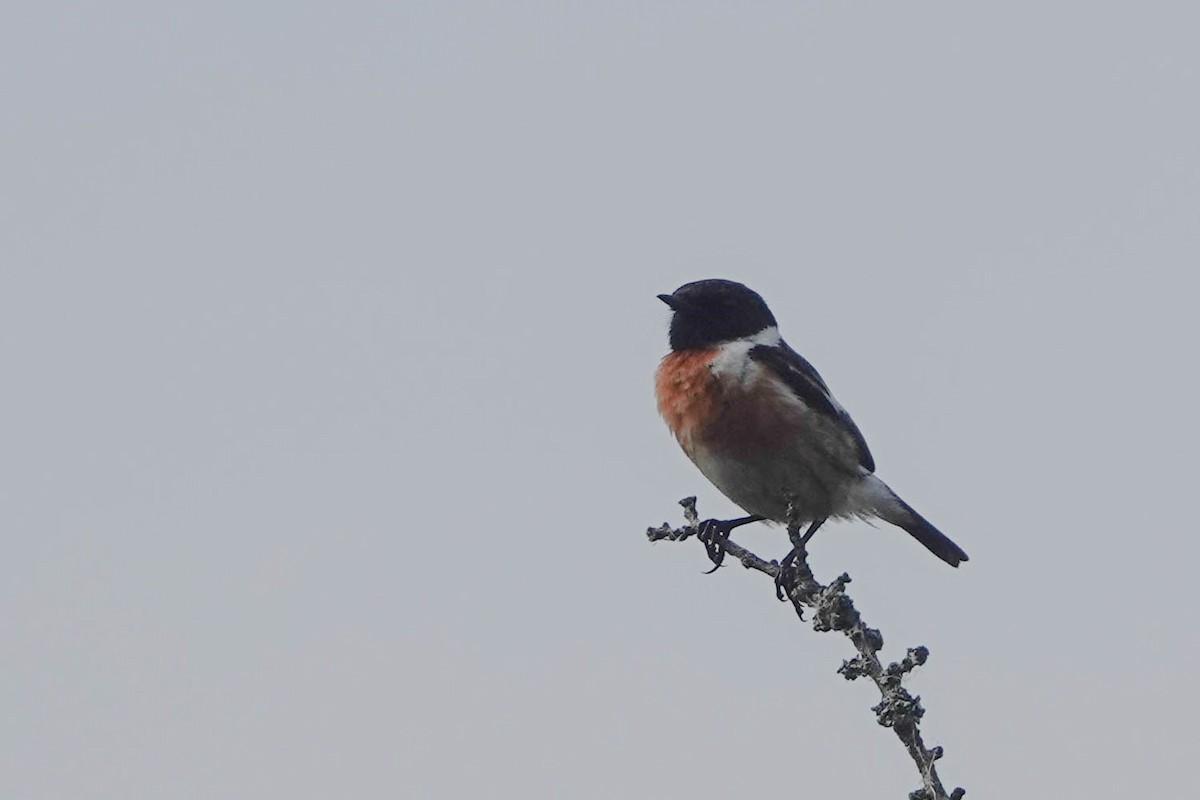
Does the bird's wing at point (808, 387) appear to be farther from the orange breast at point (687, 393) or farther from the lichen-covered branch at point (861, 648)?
the lichen-covered branch at point (861, 648)

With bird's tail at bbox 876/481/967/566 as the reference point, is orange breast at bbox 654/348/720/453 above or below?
above

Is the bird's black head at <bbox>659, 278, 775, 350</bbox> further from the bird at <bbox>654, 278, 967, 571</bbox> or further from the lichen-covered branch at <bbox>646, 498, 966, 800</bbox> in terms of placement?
the lichen-covered branch at <bbox>646, 498, 966, 800</bbox>

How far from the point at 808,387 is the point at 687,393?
647mm

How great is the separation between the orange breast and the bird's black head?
0.16 meters

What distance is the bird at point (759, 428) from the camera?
26.8 feet

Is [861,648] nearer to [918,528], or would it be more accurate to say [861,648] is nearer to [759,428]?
[759,428]

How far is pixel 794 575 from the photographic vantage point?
5168mm

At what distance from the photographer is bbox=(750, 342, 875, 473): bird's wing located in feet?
27.7

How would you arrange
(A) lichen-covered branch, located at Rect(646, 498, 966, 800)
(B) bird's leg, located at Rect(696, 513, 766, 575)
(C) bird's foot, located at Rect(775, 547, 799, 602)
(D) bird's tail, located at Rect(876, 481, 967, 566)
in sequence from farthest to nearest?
(D) bird's tail, located at Rect(876, 481, 967, 566) < (B) bird's leg, located at Rect(696, 513, 766, 575) < (C) bird's foot, located at Rect(775, 547, 799, 602) < (A) lichen-covered branch, located at Rect(646, 498, 966, 800)

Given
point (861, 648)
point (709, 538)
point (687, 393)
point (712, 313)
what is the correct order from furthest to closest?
1. point (712, 313)
2. point (687, 393)
3. point (709, 538)
4. point (861, 648)

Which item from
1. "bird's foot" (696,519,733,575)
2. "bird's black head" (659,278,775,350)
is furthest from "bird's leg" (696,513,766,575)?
"bird's black head" (659,278,775,350)

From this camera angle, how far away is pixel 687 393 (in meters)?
8.38

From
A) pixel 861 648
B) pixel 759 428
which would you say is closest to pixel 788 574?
pixel 861 648

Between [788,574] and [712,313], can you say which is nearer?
[788,574]
